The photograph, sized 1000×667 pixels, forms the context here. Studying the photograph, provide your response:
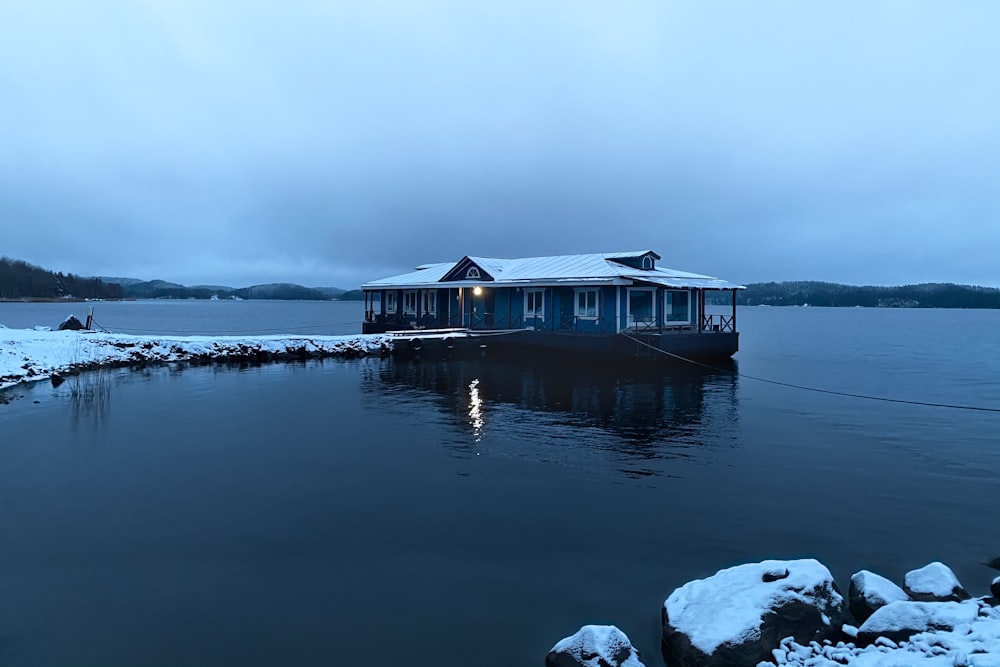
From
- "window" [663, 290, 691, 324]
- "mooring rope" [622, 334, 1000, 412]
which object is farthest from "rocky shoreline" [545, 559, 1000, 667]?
"window" [663, 290, 691, 324]

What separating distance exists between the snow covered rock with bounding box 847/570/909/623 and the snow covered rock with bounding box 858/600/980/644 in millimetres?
419

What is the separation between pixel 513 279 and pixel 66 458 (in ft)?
86.8

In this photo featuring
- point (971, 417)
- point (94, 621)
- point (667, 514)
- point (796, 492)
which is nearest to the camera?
point (94, 621)

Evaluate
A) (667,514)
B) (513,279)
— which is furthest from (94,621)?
(513,279)

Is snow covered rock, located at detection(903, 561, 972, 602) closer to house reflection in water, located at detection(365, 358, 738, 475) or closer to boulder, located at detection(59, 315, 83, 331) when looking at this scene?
house reflection in water, located at detection(365, 358, 738, 475)

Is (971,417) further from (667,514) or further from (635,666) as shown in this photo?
(635,666)

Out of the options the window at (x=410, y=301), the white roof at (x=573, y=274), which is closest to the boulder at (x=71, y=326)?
the white roof at (x=573, y=274)

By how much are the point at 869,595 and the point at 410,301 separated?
41526mm

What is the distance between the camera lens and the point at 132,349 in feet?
105

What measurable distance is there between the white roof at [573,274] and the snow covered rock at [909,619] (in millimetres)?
24580

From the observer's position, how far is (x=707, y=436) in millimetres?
17078

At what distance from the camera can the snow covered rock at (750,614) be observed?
21.3ft

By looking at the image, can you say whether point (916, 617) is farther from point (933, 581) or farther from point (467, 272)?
point (467, 272)

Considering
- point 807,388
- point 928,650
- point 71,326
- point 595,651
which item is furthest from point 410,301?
point 928,650
